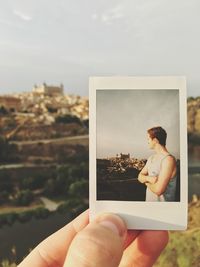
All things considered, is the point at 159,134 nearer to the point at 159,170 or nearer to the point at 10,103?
the point at 159,170

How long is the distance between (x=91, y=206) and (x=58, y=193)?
4.28 ft

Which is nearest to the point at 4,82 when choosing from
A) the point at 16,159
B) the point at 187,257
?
the point at 16,159

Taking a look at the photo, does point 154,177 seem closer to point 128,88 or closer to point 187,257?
point 128,88

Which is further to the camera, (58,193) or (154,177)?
(58,193)

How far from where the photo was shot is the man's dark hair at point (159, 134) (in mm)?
768

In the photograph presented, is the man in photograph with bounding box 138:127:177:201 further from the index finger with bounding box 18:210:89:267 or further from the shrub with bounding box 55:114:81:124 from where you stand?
the shrub with bounding box 55:114:81:124

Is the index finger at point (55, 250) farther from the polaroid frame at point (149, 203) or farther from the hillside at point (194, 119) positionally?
the hillside at point (194, 119)

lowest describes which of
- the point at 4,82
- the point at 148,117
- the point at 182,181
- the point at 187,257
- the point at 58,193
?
the point at 187,257

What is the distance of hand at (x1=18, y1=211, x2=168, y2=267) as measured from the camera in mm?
676

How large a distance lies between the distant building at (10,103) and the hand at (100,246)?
128cm

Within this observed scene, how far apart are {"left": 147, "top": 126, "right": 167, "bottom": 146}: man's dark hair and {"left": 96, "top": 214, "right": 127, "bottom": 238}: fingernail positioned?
0.56ft

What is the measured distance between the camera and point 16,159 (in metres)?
2.05

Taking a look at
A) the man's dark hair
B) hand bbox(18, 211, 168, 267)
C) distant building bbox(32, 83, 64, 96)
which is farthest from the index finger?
distant building bbox(32, 83, 64, 96)

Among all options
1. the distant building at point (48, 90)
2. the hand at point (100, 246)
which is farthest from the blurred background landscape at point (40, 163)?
the hand at point (100, 246)
